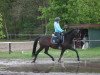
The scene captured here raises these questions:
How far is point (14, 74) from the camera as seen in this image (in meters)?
16.4

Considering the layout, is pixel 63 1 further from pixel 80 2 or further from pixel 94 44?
pixel 94 44

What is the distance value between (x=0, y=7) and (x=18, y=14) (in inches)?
176

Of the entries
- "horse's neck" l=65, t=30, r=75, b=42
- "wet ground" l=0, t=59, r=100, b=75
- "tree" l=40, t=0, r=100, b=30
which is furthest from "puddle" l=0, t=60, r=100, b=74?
"tree" l=40, t=0, r=100, b=30

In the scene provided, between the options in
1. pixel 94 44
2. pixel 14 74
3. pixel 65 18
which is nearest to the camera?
pixel 14 74

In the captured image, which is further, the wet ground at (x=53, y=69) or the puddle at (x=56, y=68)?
the puddle at (x=56, y=68)

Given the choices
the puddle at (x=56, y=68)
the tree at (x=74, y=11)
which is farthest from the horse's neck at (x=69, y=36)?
the tree at (x=74, y=11)

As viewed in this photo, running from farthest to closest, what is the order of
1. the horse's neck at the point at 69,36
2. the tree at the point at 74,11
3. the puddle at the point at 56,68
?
the tree at the point at 74,11 < the horse's neck at the point at 69,36 < the puddle at the point at 56,68

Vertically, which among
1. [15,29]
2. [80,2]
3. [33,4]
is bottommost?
[15,29]

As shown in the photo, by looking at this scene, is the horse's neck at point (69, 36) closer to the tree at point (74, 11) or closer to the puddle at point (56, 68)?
the puddle at point (56, 68)

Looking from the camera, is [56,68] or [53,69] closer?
[53,69]

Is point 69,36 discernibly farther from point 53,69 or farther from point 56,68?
point 53,69

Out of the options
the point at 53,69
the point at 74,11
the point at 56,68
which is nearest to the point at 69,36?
the point at 56,68

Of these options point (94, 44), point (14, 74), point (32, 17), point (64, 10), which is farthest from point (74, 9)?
point (32, 17)

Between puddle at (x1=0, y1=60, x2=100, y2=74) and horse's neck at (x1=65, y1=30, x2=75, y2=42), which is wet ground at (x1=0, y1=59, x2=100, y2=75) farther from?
horse's neck at (x1=65, y1=30, x2=75, y2=42)
